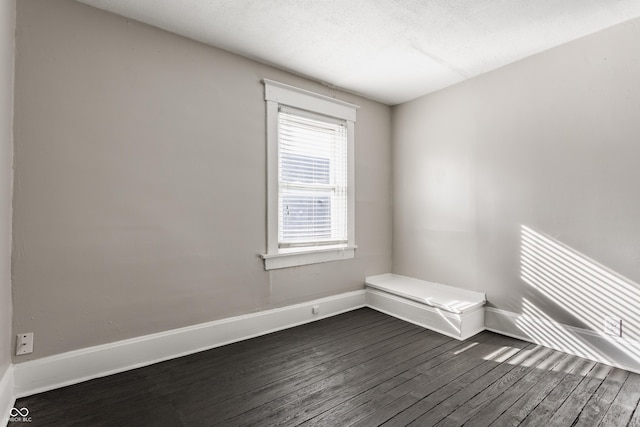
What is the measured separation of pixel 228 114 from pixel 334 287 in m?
2.19

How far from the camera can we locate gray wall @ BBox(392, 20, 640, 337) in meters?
2.24

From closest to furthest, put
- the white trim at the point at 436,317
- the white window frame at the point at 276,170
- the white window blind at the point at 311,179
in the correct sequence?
the white trim at the point at 436,317, the white window frame at the point at 276,170, the white window blind at the point at 311,179

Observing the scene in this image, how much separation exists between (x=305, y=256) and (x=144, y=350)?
162 centimetres

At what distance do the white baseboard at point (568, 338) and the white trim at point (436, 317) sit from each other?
7.3 inches

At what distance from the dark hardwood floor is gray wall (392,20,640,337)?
2.11 ft

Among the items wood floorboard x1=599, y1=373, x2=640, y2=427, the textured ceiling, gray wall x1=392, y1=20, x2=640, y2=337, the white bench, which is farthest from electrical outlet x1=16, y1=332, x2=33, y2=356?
gray wall x1=392, y1=20, x2=640, y2=337

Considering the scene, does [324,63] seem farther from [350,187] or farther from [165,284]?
[165,284]

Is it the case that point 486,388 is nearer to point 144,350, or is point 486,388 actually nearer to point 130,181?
point 144,350

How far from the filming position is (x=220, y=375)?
2.12 metres

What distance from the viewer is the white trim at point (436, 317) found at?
2764mm

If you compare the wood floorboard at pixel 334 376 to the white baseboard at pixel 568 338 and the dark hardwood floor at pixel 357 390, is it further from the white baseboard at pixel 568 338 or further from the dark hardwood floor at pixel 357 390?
the white baseboard at pixel 568 338

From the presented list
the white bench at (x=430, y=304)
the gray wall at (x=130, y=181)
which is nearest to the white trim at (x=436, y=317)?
the white bench at (x=430, y=304)

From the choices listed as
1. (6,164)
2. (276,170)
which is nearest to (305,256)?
(276,170)

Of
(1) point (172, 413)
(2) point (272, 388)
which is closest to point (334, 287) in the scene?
(2) point (272, 388)
